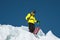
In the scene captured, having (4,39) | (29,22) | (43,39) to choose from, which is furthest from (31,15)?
(4,39)

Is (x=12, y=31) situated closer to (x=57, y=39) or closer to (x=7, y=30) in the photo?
(x=7, y=30)

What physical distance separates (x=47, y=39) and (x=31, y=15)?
2.26m

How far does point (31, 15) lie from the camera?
2461 centimetres

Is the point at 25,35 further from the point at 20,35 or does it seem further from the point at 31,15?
the point at 31,15

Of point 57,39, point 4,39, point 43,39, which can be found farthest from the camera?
point 57,39

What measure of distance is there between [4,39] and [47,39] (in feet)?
13.6

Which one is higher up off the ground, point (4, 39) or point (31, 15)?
point (31, 15)

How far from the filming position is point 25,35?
2220 centimetres

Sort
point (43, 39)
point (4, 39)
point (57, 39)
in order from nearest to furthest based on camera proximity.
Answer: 1. point (4, 39)
2. point (43, 39)
3. point (57, 39)

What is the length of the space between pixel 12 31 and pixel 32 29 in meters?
3.04

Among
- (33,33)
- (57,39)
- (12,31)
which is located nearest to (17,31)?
(12,31)

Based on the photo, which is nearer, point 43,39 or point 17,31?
point 17,31

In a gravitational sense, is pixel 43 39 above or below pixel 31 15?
below

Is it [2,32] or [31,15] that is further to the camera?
[31,15]
